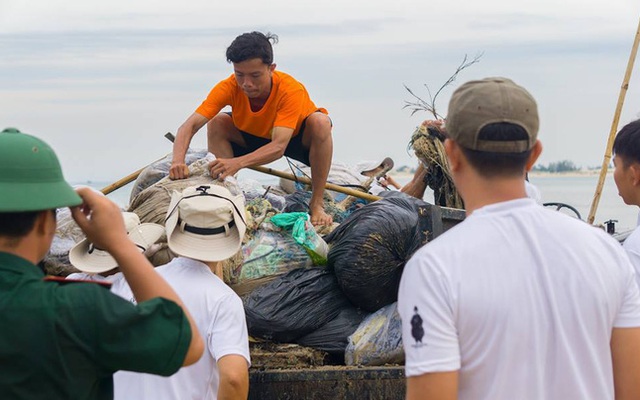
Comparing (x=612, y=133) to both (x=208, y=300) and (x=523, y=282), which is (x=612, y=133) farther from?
(x=523, y=282)

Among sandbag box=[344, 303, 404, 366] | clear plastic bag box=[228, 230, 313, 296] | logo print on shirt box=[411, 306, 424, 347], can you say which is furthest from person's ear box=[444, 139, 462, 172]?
clear plastic bag box=[228, 230, 313, 296]

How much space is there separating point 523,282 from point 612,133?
4.76 meters

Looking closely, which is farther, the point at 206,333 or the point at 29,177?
the point at 206,333

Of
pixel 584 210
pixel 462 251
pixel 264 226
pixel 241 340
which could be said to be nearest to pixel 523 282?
pixel 462 251

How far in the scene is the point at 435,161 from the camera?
6.88 meters

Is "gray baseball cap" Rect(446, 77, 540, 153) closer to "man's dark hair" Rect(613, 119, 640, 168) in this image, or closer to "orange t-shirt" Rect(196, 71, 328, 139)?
"man's dark hair" Rect(613, 119, 640, 168)

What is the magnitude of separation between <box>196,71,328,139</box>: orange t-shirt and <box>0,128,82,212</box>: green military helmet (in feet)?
14.6

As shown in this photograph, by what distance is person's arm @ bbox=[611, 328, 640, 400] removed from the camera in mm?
2736

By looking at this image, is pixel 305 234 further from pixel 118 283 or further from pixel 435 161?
pixel 118 283

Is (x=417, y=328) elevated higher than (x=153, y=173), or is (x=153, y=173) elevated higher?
(x=417, y=328)

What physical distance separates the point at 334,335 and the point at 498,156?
3.03m

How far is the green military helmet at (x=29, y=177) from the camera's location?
246 centimetres

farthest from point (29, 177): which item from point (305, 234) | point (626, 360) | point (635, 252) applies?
point (305, 234)

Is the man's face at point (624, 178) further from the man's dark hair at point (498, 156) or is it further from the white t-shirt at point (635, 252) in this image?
the man's dark hair at point (498, 156)
